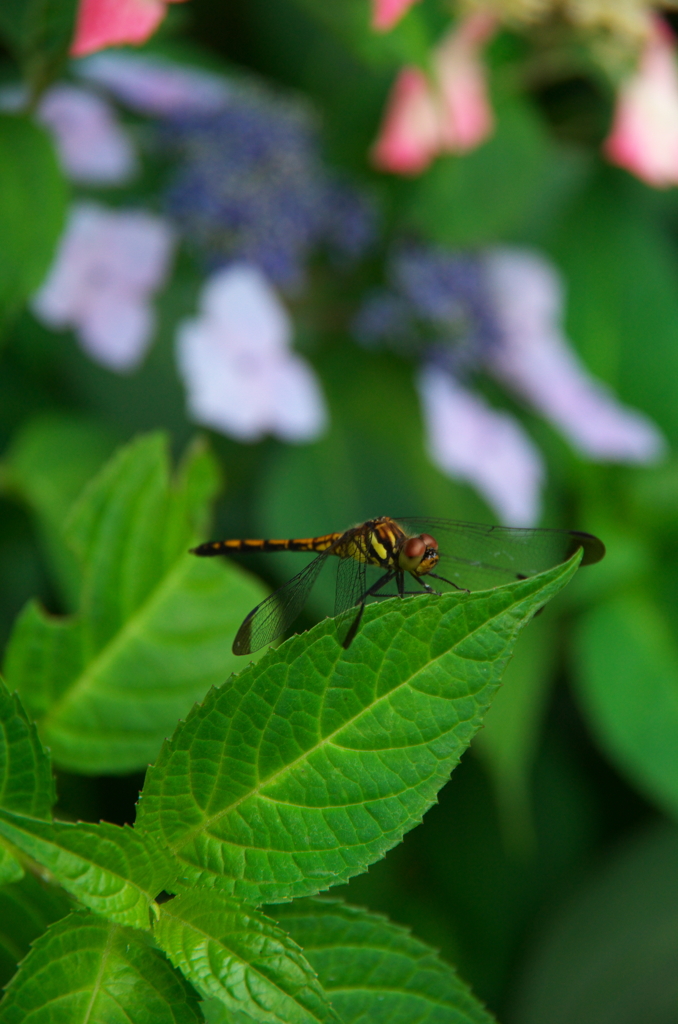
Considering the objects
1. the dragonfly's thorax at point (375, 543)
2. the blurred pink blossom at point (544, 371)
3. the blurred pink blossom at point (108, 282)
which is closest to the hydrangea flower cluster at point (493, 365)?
the blurred pink blossom at point (544, 371)

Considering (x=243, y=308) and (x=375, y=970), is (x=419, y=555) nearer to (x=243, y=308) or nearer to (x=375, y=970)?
(x=375, y=970)

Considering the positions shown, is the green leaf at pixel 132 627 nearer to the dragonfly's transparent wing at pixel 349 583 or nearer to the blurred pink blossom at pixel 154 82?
the dragonfly's transparent wing at pixel 349 583

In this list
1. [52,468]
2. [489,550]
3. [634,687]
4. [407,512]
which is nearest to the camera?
[489,550]

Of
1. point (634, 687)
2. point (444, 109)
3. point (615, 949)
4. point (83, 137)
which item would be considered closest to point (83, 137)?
point (83, 137)

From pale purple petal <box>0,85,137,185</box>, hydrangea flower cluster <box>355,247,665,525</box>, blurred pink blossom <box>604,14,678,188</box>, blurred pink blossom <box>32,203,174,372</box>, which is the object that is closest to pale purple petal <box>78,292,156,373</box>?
blurred pink blossom <box>32,203,174,372</box>

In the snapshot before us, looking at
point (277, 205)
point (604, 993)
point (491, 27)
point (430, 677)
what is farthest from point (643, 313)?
point (430, 677)

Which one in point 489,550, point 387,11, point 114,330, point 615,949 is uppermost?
point 387,11
